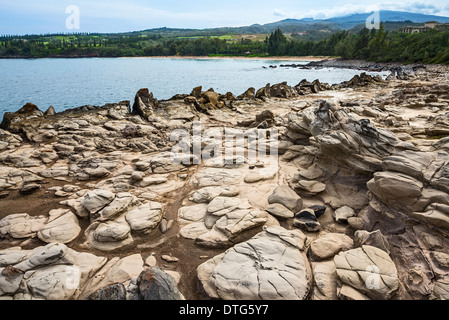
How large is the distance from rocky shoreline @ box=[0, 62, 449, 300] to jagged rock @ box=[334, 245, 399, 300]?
0.02 metres

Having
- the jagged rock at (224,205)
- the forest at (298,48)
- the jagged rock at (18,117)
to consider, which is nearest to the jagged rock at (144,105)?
the jagged rock at (18,117)

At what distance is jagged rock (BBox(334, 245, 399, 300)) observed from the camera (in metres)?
4.70

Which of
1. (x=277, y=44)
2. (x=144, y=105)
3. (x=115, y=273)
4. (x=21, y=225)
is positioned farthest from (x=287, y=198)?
(x=277, y=44)

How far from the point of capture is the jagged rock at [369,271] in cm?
470

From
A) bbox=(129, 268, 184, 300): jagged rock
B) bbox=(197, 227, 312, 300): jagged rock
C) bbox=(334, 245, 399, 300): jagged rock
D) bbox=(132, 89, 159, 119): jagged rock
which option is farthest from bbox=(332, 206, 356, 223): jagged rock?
bbox=(132, 89, 159, 119): jagged rock

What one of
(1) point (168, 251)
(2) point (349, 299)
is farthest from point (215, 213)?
(2) point (349, 299)

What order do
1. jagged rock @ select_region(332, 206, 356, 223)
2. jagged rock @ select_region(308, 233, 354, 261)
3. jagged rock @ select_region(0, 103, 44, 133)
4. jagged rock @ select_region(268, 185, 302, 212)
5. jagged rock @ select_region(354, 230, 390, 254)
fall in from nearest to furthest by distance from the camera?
jagged rock @ select_region(354, 230, 390, 254), jagged rock @ select_region(308, 233, 354, 261), jagged rock @ select_region(332, 206, 356, 223), jagged rock @ select_region(268, 185, 302, 212), jagged rock @ select_region(0, 103, 44, 133)

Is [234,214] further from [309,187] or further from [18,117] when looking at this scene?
[18,117]

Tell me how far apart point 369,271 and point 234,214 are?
3.80 m

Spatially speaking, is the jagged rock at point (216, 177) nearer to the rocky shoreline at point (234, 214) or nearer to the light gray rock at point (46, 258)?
the rocky shoreline at point (234, 214)

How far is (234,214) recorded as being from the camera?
7586 mm

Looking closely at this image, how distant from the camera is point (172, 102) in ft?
77.9

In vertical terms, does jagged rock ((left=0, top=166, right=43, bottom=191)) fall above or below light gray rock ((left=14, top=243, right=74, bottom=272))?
above

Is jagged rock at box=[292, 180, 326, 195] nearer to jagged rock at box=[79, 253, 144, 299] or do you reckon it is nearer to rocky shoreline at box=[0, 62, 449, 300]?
rocky shoreline at box=[0, 62, 449, 300]
